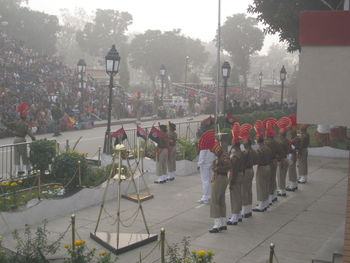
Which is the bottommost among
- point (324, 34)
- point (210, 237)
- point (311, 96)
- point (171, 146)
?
point (210, 237)

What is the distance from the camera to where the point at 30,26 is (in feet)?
183

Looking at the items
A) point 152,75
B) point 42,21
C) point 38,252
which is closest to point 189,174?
point 38,252

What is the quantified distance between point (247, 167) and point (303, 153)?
422 centimetres

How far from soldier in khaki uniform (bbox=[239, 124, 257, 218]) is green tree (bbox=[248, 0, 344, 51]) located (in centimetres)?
774

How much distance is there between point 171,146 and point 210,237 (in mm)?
5390

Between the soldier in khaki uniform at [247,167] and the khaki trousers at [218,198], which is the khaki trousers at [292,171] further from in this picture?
the khaki trousers at [218,198]

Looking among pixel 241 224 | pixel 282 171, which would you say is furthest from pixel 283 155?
pixel 241 224

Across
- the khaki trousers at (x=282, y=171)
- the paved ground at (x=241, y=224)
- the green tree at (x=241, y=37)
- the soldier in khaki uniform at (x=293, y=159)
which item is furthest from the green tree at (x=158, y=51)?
the khaki trousers at (x=282, y=171)

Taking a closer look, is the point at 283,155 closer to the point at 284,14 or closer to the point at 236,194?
the point at 236,194

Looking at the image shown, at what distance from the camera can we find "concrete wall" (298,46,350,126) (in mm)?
5453

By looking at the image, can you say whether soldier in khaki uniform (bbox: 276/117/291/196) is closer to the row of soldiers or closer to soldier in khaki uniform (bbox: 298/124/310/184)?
the row of soldiers

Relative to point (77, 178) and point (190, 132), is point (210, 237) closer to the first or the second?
point (77, 178)

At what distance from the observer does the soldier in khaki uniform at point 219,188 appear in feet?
32.1

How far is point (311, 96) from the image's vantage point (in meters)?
5.59
